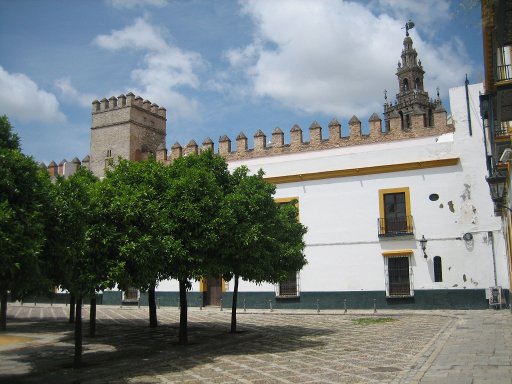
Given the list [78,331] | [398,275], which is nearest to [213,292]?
[398,275]

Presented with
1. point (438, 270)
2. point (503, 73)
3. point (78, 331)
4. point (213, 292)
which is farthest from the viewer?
point (213, 292)

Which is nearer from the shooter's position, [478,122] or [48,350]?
[48,350]

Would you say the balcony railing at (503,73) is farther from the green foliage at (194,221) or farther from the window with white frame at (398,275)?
the window with white frame at (398,275)

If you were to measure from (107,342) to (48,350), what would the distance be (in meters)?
1.43

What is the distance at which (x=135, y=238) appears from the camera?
29.1 feet

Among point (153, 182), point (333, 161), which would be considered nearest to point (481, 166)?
point (333, 161)

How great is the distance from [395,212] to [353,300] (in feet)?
12.8

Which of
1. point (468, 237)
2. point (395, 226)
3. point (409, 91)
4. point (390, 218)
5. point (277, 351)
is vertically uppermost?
point (409, 91)

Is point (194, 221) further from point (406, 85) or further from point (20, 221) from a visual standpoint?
point (406, 85)

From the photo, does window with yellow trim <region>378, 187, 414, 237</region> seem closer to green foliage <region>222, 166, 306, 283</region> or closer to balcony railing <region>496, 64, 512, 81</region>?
green foliage <region>222, 166, 306, 283</region>

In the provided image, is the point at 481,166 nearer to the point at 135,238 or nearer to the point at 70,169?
the point at 135,238

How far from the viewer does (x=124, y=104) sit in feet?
92.8

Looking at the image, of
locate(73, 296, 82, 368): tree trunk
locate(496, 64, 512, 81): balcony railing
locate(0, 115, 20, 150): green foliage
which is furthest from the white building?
locate(0, 115, 20, 150): green foliage

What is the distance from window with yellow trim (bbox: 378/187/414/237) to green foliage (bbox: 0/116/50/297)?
15200 mm
